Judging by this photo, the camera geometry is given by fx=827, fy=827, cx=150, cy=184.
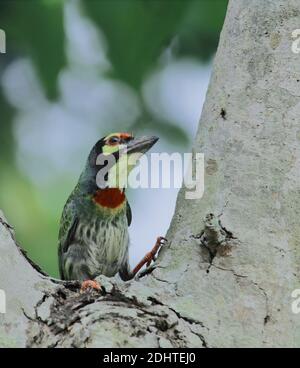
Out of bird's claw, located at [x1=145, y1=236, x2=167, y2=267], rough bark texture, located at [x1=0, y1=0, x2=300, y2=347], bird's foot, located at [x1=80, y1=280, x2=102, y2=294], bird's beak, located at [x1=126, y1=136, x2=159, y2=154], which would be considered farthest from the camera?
bird's beak, located at [x1=126, y1=136, x2=159, y2=154]

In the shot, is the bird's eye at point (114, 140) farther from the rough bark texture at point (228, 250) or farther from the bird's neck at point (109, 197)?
the rough bark texture at point (228, 250)

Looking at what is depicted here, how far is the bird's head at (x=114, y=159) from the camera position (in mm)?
3900

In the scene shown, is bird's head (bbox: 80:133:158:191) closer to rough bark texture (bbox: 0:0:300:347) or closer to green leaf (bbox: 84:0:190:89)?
green leaf (bbox: 84:0:190:89)

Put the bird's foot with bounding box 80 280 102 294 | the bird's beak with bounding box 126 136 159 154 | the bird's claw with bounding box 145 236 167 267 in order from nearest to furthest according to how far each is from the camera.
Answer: the bird's foot with bounding box 80 280 102 294, the bird's claw with bounding box 145 236 167 267, the bird's beak with bounding box 126 136 159 154

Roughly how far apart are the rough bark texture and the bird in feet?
3.59

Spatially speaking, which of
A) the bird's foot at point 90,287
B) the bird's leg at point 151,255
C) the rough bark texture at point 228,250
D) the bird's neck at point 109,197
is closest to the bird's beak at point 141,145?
the bird's neck at point 109,197

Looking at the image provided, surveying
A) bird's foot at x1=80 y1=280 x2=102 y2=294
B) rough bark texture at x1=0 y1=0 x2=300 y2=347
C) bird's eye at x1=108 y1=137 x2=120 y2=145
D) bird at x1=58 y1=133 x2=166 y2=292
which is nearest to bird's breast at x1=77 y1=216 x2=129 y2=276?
bird at x1=58 y1=133 x2=166 y2=292

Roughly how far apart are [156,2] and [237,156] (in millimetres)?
1116

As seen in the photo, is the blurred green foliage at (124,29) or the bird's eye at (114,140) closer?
the blurred green foliage at (124,29)

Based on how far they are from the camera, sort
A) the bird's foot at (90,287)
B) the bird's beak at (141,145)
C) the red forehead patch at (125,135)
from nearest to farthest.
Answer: the bird's foot at (90,287)
the bird's beak at (141,145)
the red forehead patch at (125,135)

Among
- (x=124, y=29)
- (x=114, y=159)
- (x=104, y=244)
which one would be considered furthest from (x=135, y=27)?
(x=104, y=244)

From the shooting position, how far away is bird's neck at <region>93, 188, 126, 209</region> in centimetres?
403
